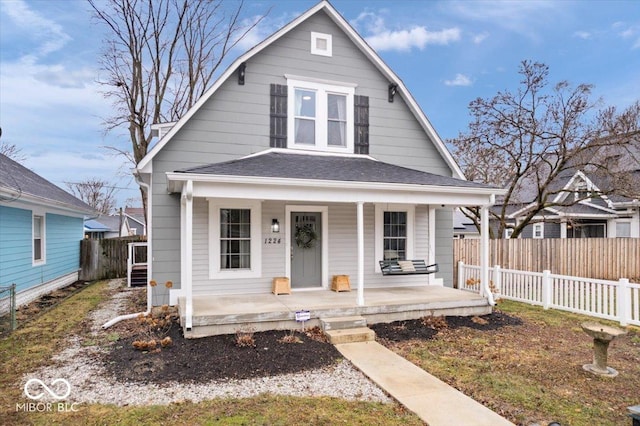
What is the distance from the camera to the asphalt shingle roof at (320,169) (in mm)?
6910

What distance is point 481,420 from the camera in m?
3.74

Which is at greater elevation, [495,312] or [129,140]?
[129,140]

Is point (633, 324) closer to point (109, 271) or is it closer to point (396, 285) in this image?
point (396, 285)

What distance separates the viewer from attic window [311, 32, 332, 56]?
9070 mm

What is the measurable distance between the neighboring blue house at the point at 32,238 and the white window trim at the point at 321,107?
638cm

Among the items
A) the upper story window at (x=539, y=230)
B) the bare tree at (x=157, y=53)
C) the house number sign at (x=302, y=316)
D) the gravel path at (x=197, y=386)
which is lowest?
the gravel path at (x=197, y=386)

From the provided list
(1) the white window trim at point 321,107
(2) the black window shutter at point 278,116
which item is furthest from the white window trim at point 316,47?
(2) the black window shutter at point 278,116

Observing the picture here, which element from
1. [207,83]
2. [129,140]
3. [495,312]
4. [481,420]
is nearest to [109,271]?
[129,140]

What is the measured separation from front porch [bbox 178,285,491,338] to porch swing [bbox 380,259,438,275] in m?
0.46

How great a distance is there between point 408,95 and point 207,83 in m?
13.3

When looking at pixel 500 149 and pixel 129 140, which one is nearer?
pixel 500 149

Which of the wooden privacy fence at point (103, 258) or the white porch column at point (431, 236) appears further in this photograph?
the wooden privacy fence at point (103, 258)

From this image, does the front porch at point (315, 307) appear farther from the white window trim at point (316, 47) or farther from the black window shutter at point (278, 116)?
the white window trim at point (316, 47)

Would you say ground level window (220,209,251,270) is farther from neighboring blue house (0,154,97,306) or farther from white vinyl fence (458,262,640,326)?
white vinyl fence (458,262,640,326)
